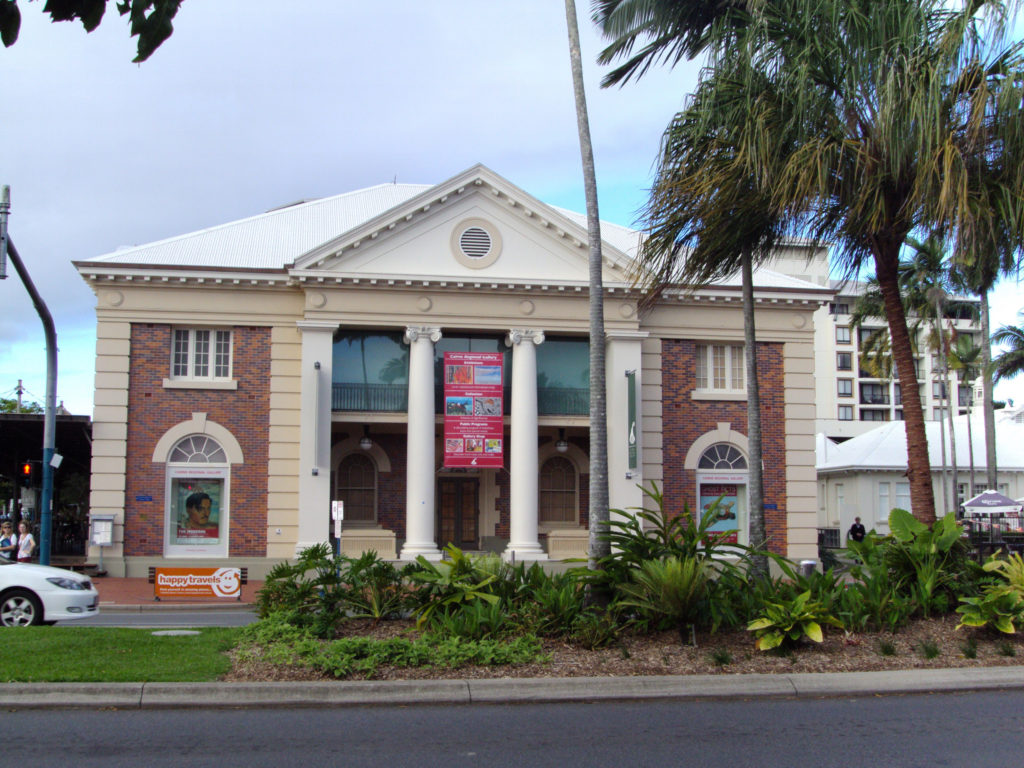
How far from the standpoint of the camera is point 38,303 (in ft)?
62.0

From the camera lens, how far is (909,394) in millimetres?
12633

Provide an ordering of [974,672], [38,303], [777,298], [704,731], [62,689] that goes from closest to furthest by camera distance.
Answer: [704,731] < [62,689] < [974,672] < [38,303] < [777,298]

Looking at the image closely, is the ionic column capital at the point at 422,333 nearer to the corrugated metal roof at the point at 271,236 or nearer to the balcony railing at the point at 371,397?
the balcony railing at the point at 371,397

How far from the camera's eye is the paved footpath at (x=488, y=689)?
28.5 feet

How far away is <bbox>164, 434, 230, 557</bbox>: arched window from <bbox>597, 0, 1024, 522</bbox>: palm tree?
18.0 metres

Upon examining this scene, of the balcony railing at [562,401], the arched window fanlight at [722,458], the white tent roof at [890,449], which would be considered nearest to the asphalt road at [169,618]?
the balcony railing at [562,401]

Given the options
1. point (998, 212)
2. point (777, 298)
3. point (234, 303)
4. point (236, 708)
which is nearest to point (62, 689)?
point (236, 708)

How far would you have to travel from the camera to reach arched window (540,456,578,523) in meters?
29.8

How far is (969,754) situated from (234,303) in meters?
22.3

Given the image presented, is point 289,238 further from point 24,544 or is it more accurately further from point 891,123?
point 891,123

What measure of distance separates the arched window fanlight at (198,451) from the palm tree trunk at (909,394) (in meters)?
18.3

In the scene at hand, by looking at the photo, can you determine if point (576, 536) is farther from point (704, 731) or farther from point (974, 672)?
point (704, 731)

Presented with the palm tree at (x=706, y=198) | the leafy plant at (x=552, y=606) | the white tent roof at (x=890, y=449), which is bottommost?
the leafy plant at (x=552, y=606)

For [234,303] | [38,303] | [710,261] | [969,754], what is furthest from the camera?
[234,303]
